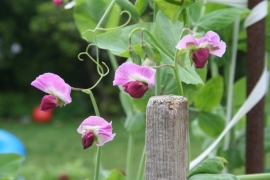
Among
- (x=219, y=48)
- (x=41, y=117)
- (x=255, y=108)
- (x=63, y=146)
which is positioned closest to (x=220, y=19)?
(x=255, y=108)

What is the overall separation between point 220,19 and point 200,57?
0.22m

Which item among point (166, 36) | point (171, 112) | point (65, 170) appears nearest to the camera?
Answer: point (171, 112)

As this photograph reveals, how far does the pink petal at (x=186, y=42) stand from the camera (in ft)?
1.18

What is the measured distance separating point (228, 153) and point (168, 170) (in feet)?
1.06

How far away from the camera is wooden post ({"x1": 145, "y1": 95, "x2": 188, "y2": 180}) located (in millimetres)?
342

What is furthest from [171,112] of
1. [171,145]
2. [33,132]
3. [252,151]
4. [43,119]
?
[43,119]

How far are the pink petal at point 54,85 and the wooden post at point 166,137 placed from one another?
0.06m

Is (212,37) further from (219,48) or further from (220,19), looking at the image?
(220,19)

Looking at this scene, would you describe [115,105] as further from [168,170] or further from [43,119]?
[168,170]

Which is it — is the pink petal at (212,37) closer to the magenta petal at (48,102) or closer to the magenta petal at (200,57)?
the magenta petal at (200,57)

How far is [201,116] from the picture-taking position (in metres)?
0.67

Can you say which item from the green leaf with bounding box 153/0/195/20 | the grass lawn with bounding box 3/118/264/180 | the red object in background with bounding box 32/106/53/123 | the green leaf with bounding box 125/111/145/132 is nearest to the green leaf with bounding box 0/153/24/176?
the green leaf with bounding box 125/111/145/132

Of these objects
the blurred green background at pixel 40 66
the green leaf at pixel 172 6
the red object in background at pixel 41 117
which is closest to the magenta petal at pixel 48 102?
the green leaf at pixel 172 6

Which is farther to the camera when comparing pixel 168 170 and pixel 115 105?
pixel 115 105
